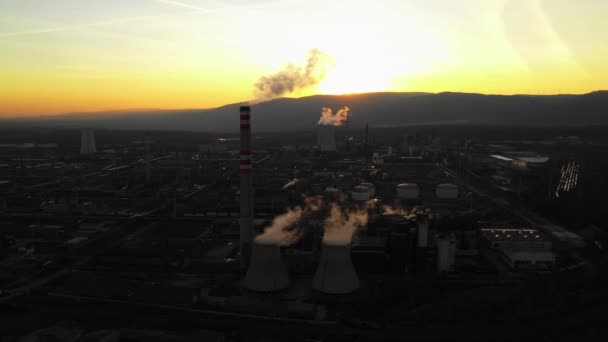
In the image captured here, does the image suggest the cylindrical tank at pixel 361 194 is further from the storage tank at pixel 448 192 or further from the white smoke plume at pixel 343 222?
the storage tank at pixel 448 192

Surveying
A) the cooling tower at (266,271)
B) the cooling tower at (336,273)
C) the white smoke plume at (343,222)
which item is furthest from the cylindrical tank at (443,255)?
the cooling tower at (266,271)

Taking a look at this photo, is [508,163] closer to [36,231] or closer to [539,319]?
[539,319]

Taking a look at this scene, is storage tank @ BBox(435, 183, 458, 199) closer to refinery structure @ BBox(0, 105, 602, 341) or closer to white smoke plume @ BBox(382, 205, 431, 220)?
refinery structure @ BBox(0, 105, 602, 341)

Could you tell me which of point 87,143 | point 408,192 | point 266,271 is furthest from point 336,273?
point 87,143

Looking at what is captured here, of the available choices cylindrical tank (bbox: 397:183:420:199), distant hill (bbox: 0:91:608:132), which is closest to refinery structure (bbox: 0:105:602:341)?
cylindrical tank (bbox: 397:183:420:199)

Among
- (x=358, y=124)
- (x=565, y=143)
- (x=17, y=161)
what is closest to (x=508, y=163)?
(x=565, y=143)

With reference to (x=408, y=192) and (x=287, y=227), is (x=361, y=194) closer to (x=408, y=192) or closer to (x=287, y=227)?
(x=408, y=192)

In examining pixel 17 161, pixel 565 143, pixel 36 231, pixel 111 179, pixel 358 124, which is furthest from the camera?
pixel 358 124
